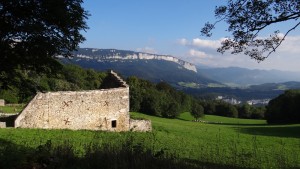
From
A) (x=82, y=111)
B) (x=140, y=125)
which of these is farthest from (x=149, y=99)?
(x=82, y=111)

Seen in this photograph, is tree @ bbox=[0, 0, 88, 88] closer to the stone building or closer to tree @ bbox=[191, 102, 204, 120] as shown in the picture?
the stone building

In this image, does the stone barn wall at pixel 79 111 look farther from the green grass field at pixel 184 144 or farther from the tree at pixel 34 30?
the tree at pixel 34 30

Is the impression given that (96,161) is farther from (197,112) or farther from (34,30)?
(197,112)

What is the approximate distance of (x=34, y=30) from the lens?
1260cm

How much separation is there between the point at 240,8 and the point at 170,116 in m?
69.1

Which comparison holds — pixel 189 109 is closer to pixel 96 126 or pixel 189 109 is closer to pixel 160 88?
pixel 160 88

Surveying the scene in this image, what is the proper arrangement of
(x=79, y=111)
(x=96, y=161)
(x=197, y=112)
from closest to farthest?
(x=96, y=161) < (x=79, y=111) < (x=197, y=112)

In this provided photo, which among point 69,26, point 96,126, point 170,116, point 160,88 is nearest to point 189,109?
point 160,88

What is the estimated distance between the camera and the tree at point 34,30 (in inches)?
511

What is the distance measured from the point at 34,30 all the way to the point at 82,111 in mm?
15083

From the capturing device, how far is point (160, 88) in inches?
4195

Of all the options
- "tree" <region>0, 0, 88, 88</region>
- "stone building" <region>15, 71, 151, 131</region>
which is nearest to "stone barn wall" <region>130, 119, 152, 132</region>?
"stone building" <region>15, 71, 151, 131</region>

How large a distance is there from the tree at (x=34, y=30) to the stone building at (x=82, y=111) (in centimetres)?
1019

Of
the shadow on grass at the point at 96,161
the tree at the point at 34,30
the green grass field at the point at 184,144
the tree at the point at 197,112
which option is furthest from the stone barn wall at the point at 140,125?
the tree at the point at 197,112
